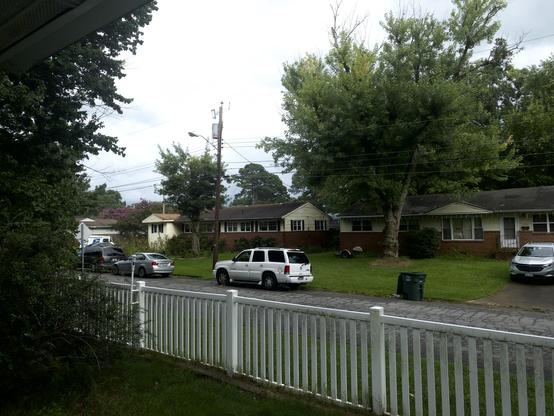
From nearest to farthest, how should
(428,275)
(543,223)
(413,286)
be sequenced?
(413,286) → (428,275) → (543,223)

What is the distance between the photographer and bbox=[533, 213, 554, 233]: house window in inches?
1096

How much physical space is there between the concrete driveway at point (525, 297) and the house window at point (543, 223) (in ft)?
30.7

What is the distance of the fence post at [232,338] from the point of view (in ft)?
18.7

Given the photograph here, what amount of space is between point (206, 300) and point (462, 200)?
2944 centimetres

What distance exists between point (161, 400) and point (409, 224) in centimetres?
3139

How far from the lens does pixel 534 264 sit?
19.7 meters

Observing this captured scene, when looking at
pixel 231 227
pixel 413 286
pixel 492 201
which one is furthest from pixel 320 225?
pixel 413 286

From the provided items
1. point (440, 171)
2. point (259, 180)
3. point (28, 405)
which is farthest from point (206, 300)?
point (259, 180)

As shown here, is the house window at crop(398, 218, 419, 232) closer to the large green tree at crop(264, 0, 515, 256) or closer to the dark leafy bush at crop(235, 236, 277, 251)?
the large green tree at crop(264, 0, 515, 256)

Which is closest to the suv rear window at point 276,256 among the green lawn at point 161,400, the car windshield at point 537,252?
the car windshield at point 537,252

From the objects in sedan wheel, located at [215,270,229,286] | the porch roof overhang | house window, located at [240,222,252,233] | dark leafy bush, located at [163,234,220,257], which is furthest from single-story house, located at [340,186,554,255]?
the porch roof overhang

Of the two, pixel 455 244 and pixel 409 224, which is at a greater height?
pixel 409 224

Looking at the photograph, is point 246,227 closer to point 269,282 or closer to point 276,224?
point 276,224

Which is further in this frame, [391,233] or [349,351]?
[391,233]
